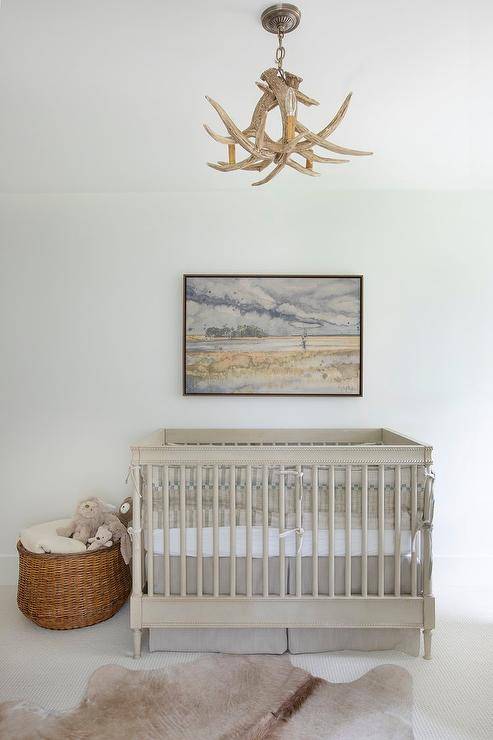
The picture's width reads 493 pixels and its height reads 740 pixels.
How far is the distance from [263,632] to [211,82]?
90.7 inches

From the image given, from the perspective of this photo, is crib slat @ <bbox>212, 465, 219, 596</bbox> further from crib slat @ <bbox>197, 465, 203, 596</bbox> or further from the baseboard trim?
the baseboard trim

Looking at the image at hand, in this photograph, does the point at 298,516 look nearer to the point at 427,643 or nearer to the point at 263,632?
the point at 263,632

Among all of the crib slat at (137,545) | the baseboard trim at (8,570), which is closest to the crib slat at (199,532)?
the crib slat at (137,545)

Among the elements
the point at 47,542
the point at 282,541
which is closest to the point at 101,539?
the point at 47,542

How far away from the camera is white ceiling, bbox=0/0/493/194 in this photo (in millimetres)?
1631


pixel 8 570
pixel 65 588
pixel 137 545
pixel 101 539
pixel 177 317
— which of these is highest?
pixel 177 317

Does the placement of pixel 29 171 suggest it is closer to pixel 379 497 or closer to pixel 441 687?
pixel 379 497

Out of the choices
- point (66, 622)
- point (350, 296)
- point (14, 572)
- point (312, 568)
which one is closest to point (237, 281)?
point (350, 296)

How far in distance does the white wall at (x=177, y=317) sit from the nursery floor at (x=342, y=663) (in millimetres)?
650

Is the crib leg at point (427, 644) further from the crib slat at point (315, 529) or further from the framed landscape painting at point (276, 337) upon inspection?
the framed landscape painting at point (276, 337)

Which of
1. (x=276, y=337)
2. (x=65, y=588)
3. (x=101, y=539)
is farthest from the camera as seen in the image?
(x=276, y=337)

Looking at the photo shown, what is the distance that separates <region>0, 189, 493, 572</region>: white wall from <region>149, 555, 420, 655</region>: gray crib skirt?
3.30 feet

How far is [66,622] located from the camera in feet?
8.13

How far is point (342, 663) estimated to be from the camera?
216cm
